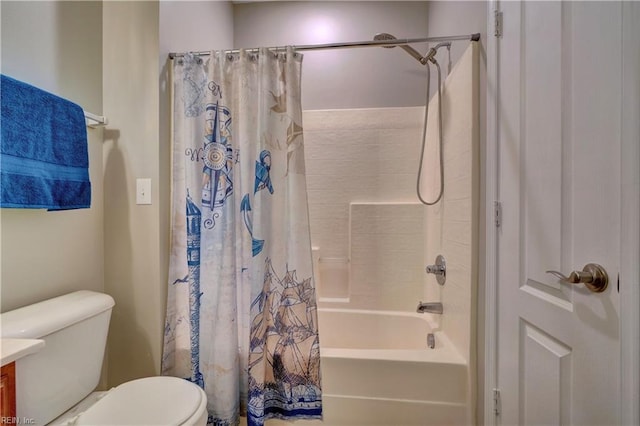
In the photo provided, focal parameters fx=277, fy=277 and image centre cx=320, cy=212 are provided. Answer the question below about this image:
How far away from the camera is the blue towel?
0.93 m

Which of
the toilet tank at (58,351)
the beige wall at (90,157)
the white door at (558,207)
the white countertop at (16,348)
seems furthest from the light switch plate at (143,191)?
the white door at (558,207)

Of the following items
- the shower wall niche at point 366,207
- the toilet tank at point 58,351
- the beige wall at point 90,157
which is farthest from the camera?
the shower wall niche at point 366,207

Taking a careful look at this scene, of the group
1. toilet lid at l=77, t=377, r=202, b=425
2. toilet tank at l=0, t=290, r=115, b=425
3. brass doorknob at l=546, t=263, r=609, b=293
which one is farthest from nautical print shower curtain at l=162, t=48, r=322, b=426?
brass doorknob at l=546, t=263, r=609, b=293

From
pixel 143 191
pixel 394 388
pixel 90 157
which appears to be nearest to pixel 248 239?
pixel 143 191

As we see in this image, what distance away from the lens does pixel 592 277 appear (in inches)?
27.0

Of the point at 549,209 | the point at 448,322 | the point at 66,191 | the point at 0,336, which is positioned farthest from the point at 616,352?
the point at 66,191

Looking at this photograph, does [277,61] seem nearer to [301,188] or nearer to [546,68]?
[301,188]

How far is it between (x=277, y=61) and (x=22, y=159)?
107cm

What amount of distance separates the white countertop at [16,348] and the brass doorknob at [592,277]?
152cm

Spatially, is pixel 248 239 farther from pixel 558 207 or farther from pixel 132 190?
pixel 558 207

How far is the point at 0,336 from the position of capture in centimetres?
86

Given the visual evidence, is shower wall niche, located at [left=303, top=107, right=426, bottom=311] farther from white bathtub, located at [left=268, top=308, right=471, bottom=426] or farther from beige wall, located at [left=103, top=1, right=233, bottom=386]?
beige wall, located at [left=103, top=1, right=233, bottom=386]

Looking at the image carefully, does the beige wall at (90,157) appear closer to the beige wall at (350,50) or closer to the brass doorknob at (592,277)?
the beige wall at (350,50)

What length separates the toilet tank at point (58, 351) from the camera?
35.5 inches
